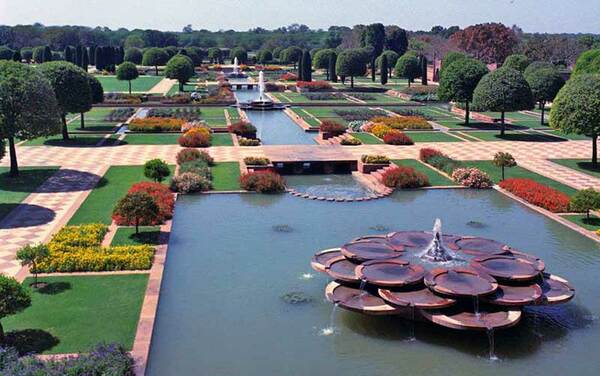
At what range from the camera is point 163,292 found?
50.7ft

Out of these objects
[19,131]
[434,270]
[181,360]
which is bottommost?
[181,360]

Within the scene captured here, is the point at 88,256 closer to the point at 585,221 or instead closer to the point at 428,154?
the point at 585,221

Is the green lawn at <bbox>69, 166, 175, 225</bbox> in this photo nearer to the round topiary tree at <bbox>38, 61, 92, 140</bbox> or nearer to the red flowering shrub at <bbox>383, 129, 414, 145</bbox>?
the round topiary tree at <bbox>38, 61, 92, 140</bbox>

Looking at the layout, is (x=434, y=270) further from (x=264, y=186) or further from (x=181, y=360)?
(x=264, y=186)

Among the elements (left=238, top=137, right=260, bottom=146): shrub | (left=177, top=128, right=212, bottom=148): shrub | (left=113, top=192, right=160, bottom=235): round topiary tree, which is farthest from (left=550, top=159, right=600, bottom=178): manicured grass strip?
(left=113, top=192, right=160, bottom=235): round topiary tree

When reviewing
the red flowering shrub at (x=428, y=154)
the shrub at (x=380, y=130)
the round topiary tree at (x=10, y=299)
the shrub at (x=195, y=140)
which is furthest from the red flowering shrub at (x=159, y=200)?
the shrub at (x=380, y=130)

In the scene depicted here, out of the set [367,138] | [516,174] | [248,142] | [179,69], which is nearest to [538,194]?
[516,174]

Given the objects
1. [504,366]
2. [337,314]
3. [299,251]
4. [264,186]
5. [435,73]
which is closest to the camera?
[504,366]

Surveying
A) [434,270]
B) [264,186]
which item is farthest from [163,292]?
[264,186]

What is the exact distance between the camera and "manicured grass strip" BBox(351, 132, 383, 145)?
3618cm

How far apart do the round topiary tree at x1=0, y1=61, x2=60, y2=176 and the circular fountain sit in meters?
15.0

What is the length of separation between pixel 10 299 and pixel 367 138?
27.7 meters

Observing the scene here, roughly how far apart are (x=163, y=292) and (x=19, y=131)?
1374 cm

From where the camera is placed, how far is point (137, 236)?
19109mm
